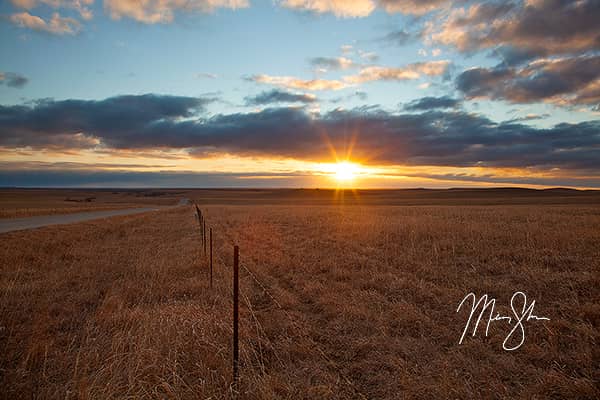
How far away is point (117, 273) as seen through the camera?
421 inches

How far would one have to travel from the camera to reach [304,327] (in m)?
6.41

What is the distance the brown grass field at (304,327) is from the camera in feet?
14.5

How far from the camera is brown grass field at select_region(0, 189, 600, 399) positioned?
14.5 feet

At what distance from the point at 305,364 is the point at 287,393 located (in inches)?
29.7
